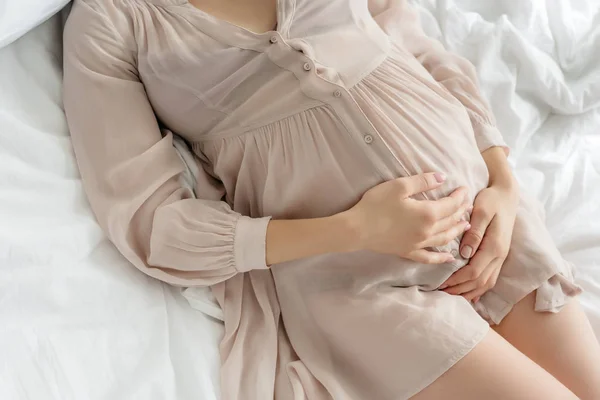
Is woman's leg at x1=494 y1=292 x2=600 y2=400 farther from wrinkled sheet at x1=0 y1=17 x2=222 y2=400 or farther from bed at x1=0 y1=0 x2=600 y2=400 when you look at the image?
wrinkled sheet at x1=0 y1=17 x2=222 y2=400

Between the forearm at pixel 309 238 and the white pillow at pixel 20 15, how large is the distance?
45cm

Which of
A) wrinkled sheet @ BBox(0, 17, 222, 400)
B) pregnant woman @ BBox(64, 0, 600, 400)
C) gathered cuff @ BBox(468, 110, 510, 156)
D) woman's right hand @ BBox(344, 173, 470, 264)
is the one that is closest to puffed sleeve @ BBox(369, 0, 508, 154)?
gathered cuff @ BBox(468, 110, 510, 156)

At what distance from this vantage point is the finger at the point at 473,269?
2.83 ft

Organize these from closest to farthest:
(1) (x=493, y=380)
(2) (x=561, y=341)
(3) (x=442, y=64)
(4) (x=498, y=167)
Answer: (1) (x=493, y=380)
(2) (x=561, y=341)
(4) (x=498, y=167)
(3) (x=442, y=64)

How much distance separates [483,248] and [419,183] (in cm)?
16

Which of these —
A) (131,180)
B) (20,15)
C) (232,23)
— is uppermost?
(20,15)

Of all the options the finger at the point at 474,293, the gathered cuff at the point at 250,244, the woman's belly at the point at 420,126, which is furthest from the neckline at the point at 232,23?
the finger at the point at 474,293

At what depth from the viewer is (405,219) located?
31.7 inches

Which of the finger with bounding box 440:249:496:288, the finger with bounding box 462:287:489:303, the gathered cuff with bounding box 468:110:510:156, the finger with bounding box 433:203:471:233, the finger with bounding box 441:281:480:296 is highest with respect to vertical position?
the finger with bounding box 433:203:471:233

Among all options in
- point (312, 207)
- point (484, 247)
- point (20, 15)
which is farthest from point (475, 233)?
point (20, 15)

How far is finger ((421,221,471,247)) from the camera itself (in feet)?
2.69

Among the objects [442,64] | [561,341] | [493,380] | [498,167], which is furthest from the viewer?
[442,64]

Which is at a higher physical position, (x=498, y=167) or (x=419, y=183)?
(x=419, y=183)

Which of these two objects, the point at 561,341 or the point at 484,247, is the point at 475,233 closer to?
the point at 484,247
